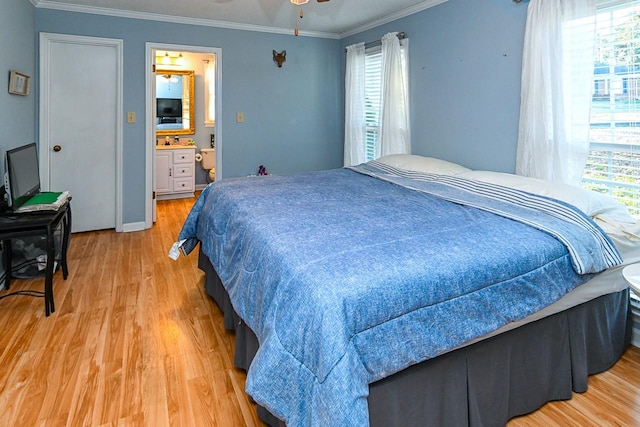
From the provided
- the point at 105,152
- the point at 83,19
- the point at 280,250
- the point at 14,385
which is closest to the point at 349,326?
the point at 280,250

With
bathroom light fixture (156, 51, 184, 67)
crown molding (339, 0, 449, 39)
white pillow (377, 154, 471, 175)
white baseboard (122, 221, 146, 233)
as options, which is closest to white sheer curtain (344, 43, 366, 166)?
crown molding (339, 0, 449, 39)

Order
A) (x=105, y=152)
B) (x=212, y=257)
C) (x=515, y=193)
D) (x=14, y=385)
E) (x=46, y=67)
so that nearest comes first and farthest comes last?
(x=14, y=385) < (x=515, y=193) < (x=212, y=257) < (x=46, y=67) < (x=105, y=152)

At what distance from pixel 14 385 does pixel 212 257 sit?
1127mm

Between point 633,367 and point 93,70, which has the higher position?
point 93,70

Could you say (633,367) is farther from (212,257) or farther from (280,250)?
(212,257)

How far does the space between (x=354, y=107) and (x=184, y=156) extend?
9.90 feet

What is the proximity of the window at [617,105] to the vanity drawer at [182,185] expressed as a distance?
554 cm

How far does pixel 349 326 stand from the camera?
1207 millimetres

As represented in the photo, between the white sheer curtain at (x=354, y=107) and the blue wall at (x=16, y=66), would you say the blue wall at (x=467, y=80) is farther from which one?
the blue wall at (x=16, y=66)

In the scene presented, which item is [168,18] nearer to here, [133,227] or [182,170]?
[133,227]

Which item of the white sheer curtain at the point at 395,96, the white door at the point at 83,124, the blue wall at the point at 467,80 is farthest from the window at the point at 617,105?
the white door at the point at 83,124

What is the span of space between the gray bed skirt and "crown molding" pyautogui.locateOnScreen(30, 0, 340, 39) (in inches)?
150

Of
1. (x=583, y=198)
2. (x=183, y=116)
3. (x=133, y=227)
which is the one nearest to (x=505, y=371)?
(x=583, y=198)

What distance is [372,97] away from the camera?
466 centimetres
